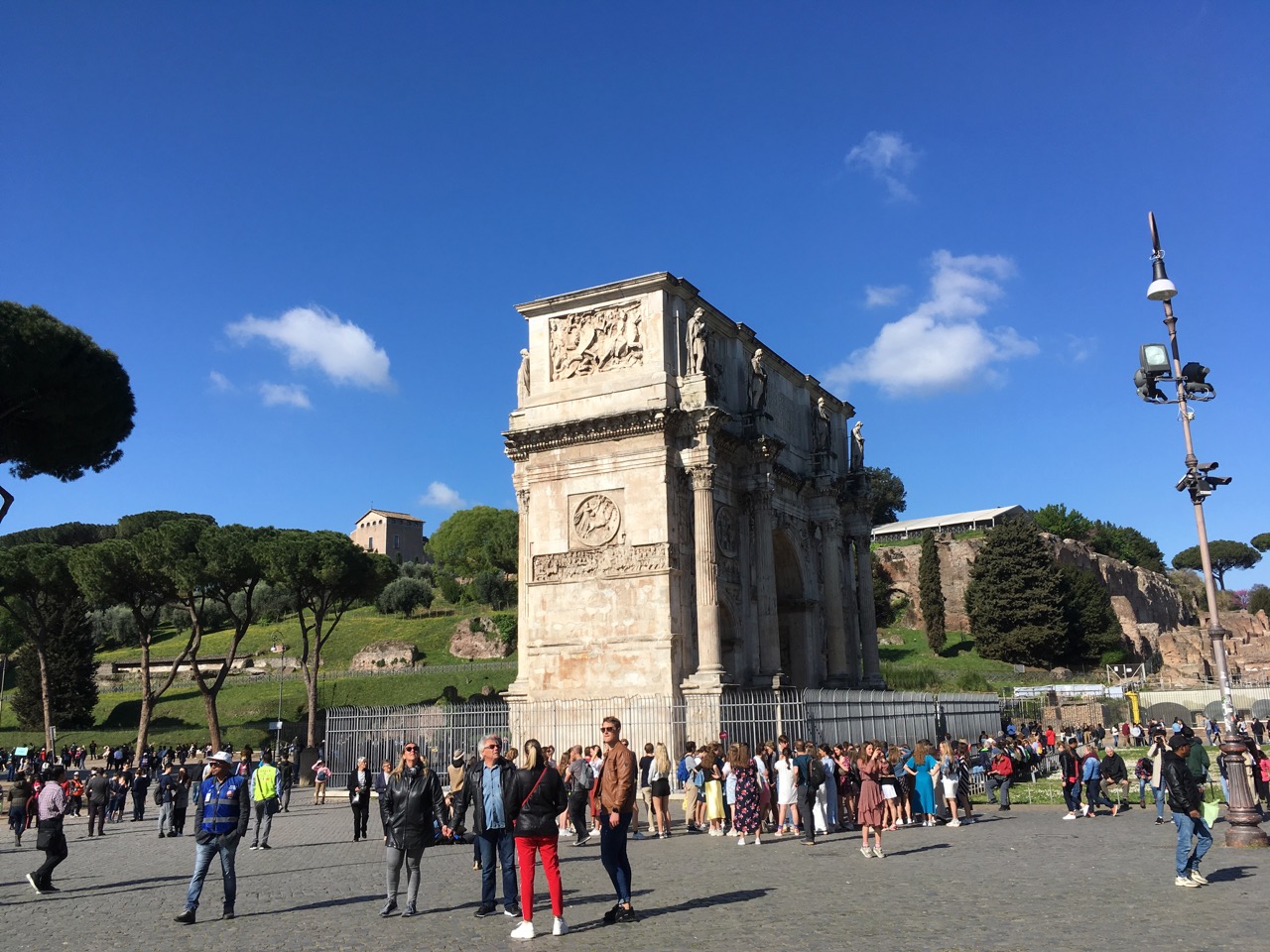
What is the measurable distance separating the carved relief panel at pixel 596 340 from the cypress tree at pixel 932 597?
1936 inches

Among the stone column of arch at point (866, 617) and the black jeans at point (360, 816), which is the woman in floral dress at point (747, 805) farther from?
the stone column of arch at point (866, 617)

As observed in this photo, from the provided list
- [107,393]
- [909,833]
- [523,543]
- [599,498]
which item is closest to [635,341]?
[599,498]

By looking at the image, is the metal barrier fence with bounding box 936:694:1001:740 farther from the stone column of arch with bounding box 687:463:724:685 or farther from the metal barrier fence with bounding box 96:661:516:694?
the metal barrier fence with bounding box 96:661:516:694

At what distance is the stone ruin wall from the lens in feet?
229

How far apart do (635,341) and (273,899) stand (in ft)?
53.9

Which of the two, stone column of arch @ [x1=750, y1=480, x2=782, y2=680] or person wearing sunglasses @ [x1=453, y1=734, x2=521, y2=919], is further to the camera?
stone column of arch @ [x1=750, y1=480, x2=782, y2=680]

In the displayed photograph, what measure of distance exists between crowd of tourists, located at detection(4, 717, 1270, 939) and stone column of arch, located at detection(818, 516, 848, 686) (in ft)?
19.3

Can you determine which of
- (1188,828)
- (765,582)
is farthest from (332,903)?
(765,582)

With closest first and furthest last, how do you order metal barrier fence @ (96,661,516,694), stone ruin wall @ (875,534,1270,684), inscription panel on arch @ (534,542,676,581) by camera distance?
inscription panel on arch @ (534,542,676,581) → metal barrier fence @ (96,661,516,694) → stone ruin wall @ (875,534,1270,684)

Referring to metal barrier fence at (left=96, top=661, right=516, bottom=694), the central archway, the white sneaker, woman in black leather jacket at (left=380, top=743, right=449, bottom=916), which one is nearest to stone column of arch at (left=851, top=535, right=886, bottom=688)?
the central archway

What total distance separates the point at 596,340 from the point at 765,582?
24.2ft

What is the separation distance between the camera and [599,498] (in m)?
24.2

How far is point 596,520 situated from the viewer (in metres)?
24.1

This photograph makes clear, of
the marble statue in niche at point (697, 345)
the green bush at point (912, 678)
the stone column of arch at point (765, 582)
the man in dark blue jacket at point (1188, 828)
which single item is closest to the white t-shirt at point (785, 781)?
the man in dark blue jacket at point (1188, 828)
